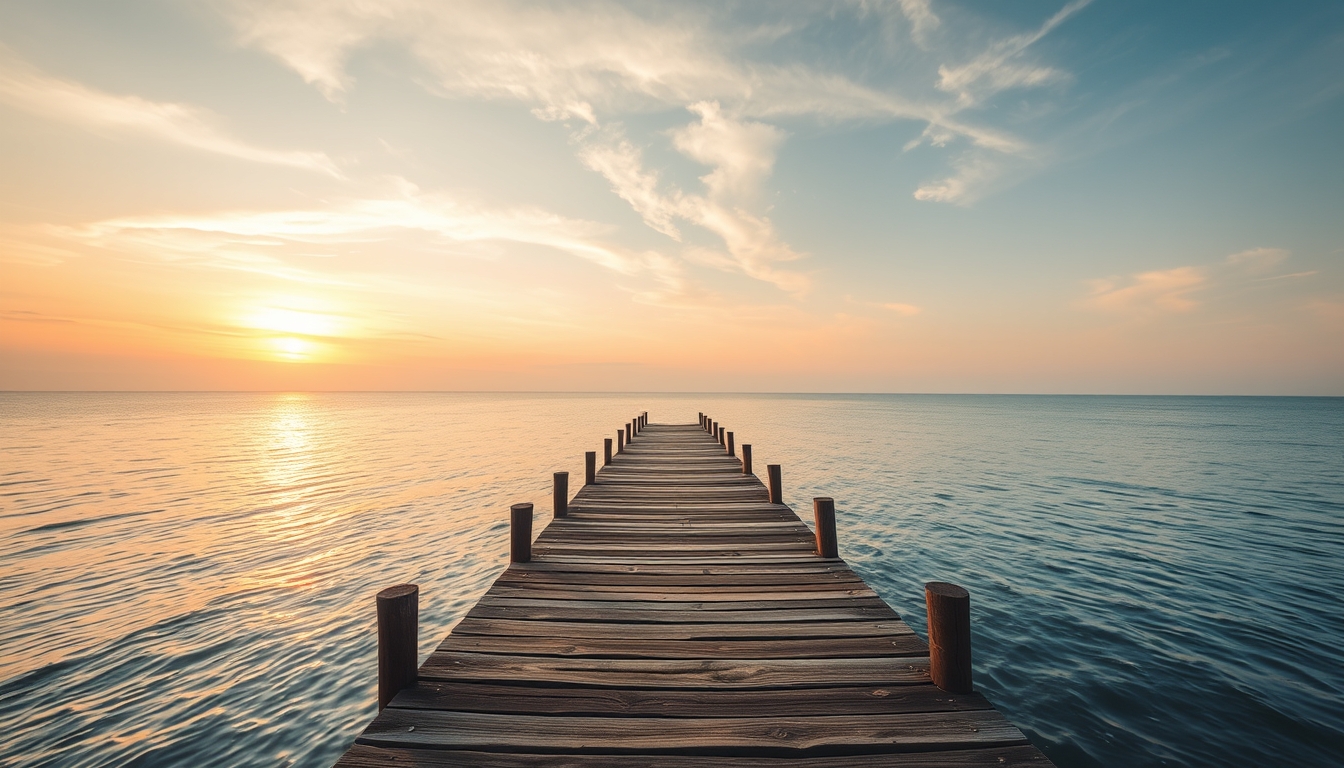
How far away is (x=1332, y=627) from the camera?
301 inches

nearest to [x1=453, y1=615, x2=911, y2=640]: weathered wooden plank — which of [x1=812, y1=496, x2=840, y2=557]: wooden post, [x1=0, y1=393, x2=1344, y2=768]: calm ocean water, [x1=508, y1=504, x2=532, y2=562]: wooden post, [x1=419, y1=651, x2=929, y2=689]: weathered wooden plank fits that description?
[x1=419, y1=651, x2=929, y2=689]: weathered wooden plank

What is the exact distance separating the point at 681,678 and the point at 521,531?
127 inches

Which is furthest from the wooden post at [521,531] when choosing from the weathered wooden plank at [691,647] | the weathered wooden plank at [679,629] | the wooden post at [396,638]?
the wooden post at [396,638]

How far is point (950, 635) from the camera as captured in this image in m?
3.55

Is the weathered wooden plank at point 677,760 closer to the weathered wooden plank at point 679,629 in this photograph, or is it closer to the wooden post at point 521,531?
the weathered wooden plank at point 679,629

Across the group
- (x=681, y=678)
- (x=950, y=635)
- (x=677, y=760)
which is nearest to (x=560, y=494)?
(x=681, y=678)

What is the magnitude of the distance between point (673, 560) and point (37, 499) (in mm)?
23636

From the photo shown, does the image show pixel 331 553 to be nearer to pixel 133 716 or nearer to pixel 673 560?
pixel 133 716

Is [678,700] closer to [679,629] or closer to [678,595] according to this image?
[679,629]

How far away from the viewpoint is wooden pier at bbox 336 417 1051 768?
3.06m

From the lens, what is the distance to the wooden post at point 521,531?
20.6 ft

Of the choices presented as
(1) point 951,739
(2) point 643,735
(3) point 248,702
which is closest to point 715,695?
(2) point 643,735

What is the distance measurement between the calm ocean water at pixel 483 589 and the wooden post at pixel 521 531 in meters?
2.23

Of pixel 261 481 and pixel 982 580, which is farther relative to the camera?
pixel 261 481
